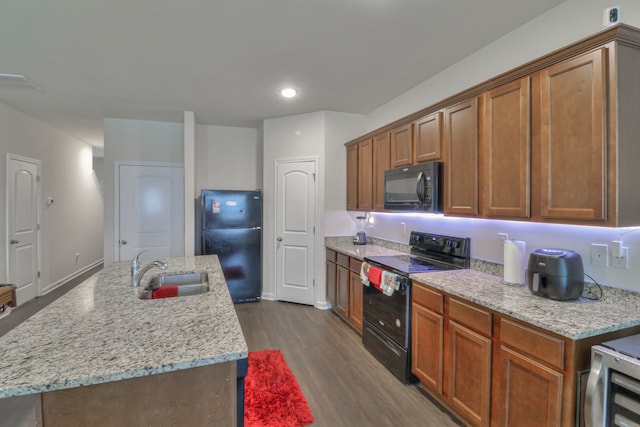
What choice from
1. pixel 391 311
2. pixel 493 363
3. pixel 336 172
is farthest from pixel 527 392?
pixel 336 172

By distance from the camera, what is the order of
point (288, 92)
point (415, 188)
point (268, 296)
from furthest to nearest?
point (268, 296)
point (288, 92)
point (415, 188)

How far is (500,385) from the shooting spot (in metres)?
1.69

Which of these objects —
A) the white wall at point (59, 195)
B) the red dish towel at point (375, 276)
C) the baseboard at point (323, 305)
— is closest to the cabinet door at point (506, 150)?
the red dish towel at point (375, 276)

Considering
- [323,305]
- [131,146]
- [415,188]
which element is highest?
[131,146]

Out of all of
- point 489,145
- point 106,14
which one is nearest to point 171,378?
point 489,145

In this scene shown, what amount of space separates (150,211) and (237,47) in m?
3.27

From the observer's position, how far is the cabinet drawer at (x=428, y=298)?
212 centimetres

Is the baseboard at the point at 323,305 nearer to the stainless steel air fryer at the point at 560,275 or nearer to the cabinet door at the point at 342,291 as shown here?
the cabinet door at the point at 342,291

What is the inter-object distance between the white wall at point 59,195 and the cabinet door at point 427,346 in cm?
497

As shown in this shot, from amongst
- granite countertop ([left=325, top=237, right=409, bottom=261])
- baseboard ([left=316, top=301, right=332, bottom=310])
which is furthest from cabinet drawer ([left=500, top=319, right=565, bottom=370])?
baseboard ([left=316, top=301, right=332, bottom=310])

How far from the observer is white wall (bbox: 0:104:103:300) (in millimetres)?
4168

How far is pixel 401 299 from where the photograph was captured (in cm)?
248

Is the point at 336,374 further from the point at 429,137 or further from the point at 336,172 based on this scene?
the point at 336,172

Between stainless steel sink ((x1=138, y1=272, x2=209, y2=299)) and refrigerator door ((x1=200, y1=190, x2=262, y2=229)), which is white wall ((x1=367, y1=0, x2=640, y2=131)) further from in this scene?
stainless steel sink ((x1=138, y1=272, x2=209, y2=299))
